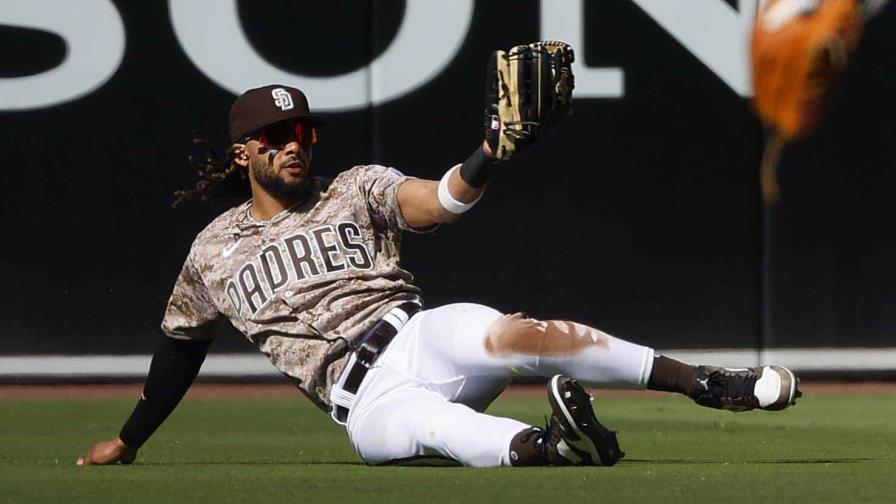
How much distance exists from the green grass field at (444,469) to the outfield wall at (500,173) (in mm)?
503

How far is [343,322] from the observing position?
4781 millimetres

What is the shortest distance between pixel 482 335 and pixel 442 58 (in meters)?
3.54

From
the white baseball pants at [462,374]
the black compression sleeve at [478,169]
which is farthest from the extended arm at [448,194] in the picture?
the white baseball pants at [462,374]

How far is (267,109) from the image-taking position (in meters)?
5.02

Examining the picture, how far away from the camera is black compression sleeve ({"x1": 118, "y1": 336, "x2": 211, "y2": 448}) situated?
4887 mm

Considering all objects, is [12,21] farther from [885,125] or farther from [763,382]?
[763,382]

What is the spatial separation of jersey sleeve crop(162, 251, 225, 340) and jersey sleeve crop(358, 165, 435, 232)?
554 millimetres

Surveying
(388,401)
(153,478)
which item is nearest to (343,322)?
(388,401)

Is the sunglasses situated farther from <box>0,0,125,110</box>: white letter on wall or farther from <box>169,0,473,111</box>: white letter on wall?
<box>0,0,125,110</box>: white letter on wall

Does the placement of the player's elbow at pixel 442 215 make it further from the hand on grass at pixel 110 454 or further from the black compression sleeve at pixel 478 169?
the hand on grass at pixel 110 454

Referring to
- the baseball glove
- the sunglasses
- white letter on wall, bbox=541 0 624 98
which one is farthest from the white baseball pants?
white letter on wall, bbox=541 0 624 98

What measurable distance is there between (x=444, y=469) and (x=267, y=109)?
1274 mm

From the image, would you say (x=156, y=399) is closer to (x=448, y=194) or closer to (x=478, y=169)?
(x=448, y=194)

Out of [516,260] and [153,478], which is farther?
[516,260]
